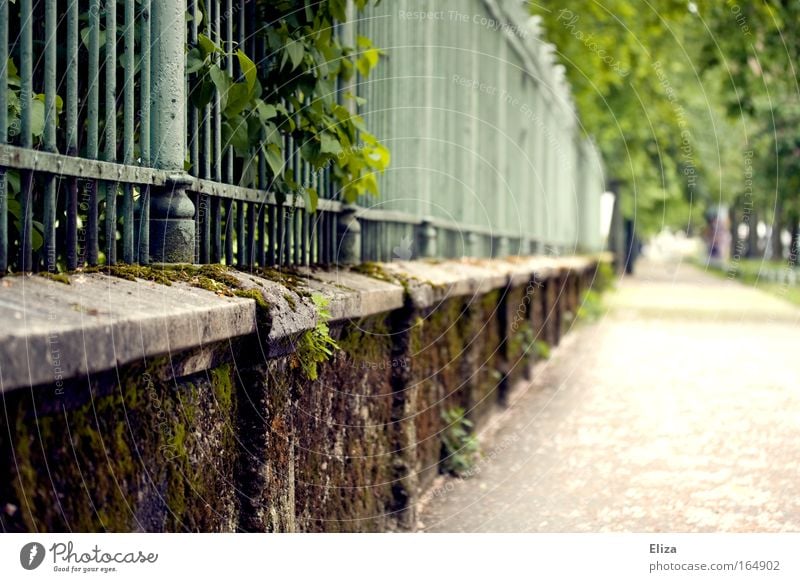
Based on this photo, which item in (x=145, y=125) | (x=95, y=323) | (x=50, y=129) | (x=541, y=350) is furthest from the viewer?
(x=541, y=350)

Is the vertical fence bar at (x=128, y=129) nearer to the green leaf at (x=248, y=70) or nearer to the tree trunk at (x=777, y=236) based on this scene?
the green leaf at (x=248, y=70)

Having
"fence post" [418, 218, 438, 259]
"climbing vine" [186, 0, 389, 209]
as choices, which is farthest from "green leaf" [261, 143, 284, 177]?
"fence post" [418, 218, 438, 259]

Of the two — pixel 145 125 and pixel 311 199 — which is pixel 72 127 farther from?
pixel 311 199

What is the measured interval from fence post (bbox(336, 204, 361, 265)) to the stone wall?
13 cm

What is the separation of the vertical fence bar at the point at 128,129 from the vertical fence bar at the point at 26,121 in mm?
483

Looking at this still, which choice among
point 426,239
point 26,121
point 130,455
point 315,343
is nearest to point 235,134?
point 315,343

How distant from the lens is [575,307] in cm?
1661

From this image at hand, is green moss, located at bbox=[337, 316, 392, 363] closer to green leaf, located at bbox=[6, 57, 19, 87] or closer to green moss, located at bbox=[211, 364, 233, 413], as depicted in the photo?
green moss, located at bbox=[211, 364, 233, 413]

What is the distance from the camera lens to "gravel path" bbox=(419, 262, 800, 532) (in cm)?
533

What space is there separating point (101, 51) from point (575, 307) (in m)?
13.7

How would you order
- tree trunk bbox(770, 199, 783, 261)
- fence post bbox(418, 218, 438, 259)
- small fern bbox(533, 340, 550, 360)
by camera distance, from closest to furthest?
fence post bbox(418, 218, 438, 259) → small fern bbox(533, 340, 550, 360) → tree trunk bbox(770, 199, 783, 261)

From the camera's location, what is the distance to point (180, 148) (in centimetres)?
346

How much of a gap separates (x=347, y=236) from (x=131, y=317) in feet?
9.57
